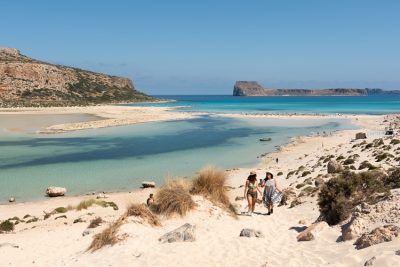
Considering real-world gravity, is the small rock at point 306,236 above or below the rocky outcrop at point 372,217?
below

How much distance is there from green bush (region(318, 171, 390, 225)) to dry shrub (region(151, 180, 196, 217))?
3954 mm

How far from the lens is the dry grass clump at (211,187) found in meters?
14.1

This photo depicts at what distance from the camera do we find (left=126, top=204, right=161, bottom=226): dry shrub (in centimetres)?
1217

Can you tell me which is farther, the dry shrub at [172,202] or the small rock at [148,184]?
the small rock at [148,184]

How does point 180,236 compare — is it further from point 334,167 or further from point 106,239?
point 334,167

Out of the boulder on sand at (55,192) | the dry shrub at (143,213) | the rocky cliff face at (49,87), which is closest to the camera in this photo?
the dry shrub at (143,213)

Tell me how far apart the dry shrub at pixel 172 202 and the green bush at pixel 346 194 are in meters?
3.95

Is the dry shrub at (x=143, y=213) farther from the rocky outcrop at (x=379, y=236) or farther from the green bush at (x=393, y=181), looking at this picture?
the green bush at (x=393, y=181)

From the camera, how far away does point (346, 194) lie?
482 inches

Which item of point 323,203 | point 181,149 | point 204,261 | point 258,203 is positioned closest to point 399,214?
point 323,203

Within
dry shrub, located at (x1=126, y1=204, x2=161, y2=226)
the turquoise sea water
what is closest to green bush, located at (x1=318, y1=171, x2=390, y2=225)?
dry shrub, located at (x1=126, y1=204, x2=161, y2=226)

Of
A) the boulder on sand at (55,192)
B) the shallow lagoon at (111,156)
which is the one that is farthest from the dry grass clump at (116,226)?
the shallow lagoon at (111,156)

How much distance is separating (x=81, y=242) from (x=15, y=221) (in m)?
5.10

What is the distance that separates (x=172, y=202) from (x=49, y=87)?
410 ft
